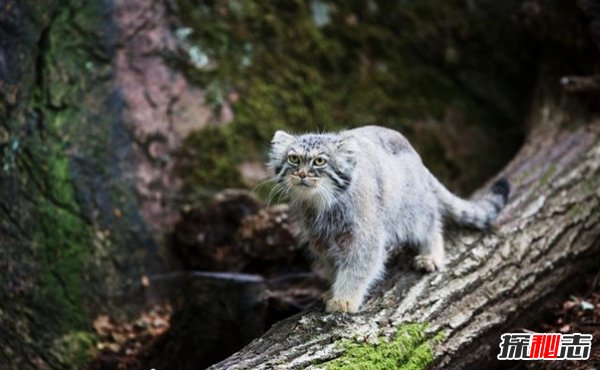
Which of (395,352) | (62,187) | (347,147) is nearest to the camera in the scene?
(395,352)

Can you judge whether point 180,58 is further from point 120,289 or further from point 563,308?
point 563,308

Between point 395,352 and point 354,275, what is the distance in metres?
0.59

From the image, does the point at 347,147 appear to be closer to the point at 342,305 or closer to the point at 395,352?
the point at 342,305

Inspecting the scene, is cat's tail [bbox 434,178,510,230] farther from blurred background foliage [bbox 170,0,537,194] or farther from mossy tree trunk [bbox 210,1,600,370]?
blurred background foliage [bbox 170,0,537,194]

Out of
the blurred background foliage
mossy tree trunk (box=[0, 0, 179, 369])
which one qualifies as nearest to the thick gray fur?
mossy tree trunk (box=[0, 0, 179, 369])

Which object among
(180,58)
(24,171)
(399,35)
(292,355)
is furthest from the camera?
(399,35)

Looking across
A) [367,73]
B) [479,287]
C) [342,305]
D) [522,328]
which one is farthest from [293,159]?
[367,73]

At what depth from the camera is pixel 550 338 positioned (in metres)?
4.62

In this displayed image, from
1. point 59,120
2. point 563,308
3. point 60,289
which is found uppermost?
point 59,120

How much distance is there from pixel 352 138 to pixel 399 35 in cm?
410

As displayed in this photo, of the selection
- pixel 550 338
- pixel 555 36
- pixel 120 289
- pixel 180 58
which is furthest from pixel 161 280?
pixel 555 36

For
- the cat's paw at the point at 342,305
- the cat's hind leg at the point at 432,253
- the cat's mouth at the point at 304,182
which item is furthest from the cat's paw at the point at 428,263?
the cat's mouth at the point at 304,182

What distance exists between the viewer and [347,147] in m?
4.35

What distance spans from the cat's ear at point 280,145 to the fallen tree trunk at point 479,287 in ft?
3.53
